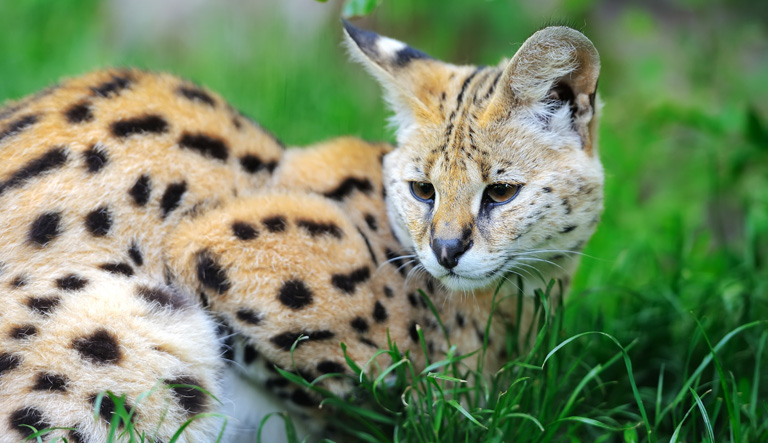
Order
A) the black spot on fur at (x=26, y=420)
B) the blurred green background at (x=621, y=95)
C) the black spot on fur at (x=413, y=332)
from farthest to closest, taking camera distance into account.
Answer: the blurred green background at (x=621, y=95)
the black spot on fur at (x=413, y=332)
the black spot on fur at (x=26, y=420)

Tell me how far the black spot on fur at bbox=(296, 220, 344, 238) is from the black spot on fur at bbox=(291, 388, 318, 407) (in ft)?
2.14

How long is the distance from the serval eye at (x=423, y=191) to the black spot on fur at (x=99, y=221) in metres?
1.24

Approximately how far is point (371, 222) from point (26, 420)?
5.14ft

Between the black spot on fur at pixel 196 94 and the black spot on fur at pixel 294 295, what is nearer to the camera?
the black spot on fur at pixel 294 295

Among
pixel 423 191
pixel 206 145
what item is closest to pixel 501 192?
pixel 423 191

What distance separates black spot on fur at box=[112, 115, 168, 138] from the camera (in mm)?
2943

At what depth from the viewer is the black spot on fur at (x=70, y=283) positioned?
8.74 feet

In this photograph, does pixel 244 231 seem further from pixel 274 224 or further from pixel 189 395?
pixel 189 395

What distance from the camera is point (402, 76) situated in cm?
312

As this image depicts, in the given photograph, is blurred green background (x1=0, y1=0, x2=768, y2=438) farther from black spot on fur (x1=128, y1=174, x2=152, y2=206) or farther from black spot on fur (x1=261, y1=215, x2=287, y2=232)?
black spot on fur (x1=128, y1=174, x2=152, y2=206)

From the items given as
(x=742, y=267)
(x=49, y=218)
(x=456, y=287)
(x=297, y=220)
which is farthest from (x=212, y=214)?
(x=742, y=267)

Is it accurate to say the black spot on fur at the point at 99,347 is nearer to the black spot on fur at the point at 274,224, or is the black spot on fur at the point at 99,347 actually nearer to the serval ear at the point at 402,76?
the black spot on fur at the point at 274,224

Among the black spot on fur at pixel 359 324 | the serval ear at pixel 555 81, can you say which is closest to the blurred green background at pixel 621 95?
the serval ear at pixel 555 81

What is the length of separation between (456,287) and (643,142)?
3.72 metres
